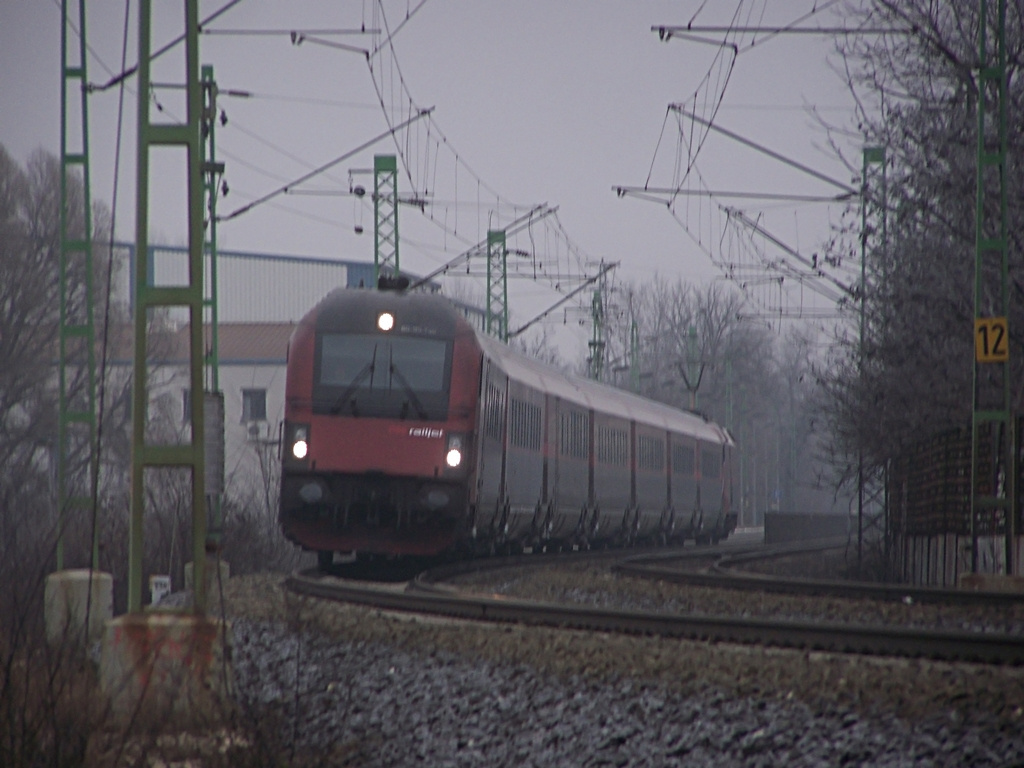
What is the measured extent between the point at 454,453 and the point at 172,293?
8583 millimetres

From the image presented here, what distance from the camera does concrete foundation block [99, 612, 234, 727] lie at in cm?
743

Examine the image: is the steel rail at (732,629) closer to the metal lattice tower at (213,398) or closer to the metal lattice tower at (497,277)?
the metal lattice tower at (213,398)

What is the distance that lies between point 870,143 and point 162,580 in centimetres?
1583

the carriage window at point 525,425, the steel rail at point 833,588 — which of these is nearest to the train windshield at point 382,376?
the carriage window at point 525,425

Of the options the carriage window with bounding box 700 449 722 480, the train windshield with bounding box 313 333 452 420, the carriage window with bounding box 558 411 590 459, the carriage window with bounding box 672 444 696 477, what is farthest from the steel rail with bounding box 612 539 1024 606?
the carriage window with bounding box 700 449 722 480

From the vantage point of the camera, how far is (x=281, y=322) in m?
56.9

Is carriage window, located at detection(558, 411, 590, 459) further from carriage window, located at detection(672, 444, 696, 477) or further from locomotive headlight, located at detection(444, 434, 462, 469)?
carriage window, located at detection(672, 444, 696, 477)

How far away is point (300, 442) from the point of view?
1639cm

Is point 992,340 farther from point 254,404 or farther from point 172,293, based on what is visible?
point 254,404

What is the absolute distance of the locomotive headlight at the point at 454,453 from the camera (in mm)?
16391

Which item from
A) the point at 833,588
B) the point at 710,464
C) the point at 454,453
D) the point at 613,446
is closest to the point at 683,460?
the point at 710,464

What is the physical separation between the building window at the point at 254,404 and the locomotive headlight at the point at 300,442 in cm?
3549

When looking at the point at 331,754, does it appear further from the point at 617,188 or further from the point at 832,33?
the point at 617,188

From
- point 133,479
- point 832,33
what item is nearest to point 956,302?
point 832,33
